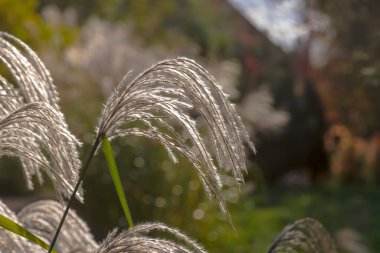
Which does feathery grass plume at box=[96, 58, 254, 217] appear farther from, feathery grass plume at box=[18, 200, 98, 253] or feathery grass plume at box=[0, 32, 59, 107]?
feathery grass plume at box=[18, 200, 98, 253]

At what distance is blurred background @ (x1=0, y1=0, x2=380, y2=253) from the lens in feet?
22.2

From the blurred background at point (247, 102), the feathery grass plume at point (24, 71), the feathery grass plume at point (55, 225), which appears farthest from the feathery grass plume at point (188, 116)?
the blurred background at point (247, 102)

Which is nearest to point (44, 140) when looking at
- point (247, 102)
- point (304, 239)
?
point (304, 239)

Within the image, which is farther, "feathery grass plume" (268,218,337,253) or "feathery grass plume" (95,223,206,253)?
"feathery grass plume" (268,218,337,253)

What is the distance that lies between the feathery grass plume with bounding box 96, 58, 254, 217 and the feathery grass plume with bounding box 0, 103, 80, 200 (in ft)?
0.27

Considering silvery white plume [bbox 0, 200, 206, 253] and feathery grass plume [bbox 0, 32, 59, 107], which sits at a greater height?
feathery grass plume [bbox 0, 32, 59, 107]

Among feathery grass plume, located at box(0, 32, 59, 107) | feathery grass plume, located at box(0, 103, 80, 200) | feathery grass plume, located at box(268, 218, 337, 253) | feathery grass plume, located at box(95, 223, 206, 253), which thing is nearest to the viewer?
feathery grass plume, located at box(95, 223, 206, 253)

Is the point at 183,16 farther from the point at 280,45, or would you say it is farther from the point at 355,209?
the point at 355,209

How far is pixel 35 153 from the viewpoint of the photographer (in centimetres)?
184

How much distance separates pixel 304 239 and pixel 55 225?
73cm

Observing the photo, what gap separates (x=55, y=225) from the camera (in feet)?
8.28

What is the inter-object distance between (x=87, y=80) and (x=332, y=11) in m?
6.65

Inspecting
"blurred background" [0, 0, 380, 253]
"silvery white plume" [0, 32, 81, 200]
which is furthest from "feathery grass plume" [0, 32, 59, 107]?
"blurred background" [0, 0, 380, 253]

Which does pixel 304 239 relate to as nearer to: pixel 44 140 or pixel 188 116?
pixel 188 116
